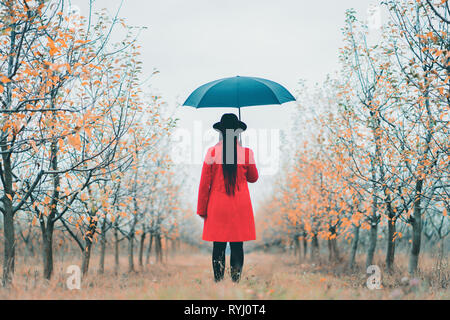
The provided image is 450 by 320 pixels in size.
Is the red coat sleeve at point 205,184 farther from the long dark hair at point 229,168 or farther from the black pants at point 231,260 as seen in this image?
the black pants at point 231,260

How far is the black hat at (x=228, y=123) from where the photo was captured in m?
5.32

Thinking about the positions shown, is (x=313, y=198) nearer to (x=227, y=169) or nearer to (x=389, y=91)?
(x=389, y=91)

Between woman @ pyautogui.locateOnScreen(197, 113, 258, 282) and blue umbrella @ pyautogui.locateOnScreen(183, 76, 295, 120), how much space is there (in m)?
0.77

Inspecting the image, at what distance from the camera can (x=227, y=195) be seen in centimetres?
538

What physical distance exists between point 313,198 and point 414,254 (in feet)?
16.4

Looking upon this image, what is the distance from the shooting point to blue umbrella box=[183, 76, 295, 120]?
598 centimetres

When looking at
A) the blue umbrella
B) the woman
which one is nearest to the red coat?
the woman

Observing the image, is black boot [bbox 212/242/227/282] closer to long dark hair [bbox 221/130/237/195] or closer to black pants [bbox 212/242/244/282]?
black pants [bbox 212/242/244/282]

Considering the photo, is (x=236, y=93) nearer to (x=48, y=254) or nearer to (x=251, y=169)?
(x=251, y=169)

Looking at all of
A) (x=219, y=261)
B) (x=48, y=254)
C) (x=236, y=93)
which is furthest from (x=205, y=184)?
(x=48, y=254)
